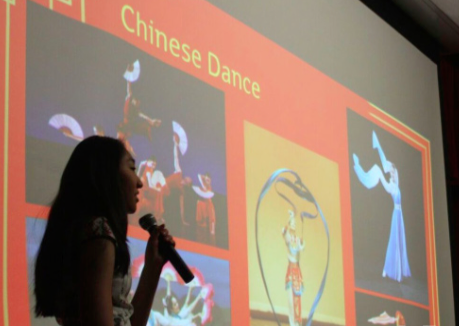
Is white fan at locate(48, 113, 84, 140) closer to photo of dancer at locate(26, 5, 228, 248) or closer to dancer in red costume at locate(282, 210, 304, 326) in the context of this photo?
photo of dancer at locate(26, 5, 228, 248)

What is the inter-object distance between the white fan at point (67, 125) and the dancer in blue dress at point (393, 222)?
2.01 metres

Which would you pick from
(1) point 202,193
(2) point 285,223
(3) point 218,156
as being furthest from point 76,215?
(2) point 285,223

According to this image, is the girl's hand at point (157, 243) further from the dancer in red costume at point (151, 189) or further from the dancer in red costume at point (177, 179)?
the dancer in red costume at point (177, 179)

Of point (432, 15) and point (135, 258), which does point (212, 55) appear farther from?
point (432, 15)

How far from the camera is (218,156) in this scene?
9.65 ft

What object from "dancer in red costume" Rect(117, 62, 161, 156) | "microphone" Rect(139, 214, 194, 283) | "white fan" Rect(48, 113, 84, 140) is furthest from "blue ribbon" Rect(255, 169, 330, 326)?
"microphone" Rect(139, 214, 194, 283)

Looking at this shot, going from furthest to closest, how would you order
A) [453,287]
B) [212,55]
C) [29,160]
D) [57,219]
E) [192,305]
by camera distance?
[453,287]
[212,55]
[192,305]
[29,160]
[57,219]

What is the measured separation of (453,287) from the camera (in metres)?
5.30

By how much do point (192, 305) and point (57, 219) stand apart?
1.15m

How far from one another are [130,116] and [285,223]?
1.00 m

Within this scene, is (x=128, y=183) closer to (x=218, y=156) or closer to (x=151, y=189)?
(x=151, y=189)

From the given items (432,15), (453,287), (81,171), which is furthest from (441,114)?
(81,171)

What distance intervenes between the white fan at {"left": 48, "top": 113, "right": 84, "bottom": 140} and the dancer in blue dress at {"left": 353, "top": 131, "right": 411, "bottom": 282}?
2007mm

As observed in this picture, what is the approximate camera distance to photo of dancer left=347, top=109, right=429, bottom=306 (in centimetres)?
399
